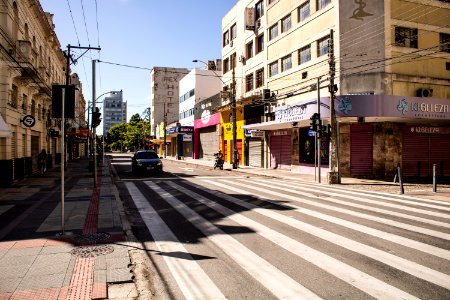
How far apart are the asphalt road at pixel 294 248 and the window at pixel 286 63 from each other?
666 inches

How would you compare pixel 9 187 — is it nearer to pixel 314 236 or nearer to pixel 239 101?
pixel 314 236

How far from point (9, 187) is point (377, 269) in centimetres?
1597

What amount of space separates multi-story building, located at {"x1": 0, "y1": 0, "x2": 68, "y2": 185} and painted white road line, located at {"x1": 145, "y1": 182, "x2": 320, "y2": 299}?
37.4ft

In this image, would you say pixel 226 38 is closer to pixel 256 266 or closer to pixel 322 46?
pixel 322 46

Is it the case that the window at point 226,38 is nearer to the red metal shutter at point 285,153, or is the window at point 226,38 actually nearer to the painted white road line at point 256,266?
the red metal shutter at point 285,153

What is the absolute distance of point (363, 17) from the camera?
20.5 metres

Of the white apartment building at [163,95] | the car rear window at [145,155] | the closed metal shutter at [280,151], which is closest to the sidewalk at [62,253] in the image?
the car rear window at [145,155]

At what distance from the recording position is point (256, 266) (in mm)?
5535

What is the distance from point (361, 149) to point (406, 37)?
7.18 meters

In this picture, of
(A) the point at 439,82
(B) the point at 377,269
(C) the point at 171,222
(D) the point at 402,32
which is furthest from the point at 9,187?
(A) the point at 439,82

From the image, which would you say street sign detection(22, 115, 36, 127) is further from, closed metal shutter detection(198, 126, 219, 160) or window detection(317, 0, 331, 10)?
closed metal shutter detection(198, 126, 219, 160)

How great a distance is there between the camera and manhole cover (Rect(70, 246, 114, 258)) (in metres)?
5.96

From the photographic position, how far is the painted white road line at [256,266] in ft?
14.9

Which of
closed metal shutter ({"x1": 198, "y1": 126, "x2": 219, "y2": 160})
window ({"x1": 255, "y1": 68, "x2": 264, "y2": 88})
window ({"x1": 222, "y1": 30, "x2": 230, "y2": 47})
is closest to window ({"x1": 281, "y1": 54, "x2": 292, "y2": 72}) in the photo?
window ({"x1": 255, "y1": 68, "x2": 264, "y2": 88})
